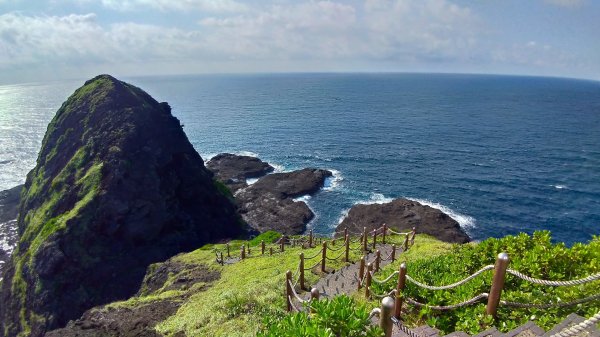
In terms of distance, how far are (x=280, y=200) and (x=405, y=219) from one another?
2002 cm

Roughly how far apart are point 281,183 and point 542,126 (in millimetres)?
84080

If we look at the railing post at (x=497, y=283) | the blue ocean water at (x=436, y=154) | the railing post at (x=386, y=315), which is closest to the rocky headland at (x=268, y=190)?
the blue ocean water at (x=436, y=154)

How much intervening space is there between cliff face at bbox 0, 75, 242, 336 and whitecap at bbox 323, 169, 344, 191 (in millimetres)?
19068

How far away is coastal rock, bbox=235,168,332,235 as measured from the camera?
52.9 meters

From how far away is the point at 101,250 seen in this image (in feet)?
118

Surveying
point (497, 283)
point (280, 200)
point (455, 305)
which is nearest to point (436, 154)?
point (280, 200)

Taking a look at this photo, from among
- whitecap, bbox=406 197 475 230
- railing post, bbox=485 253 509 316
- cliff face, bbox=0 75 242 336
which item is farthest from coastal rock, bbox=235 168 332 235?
railing post, bbox=485 253 509 316

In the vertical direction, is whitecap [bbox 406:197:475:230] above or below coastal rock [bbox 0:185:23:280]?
above

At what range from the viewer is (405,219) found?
1941 inches

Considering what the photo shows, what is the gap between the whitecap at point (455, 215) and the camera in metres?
49.1

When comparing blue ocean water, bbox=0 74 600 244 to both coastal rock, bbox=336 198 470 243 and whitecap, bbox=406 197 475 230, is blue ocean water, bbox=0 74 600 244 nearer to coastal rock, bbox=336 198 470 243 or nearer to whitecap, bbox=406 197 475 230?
whitecap, bbox=406 197 475 230

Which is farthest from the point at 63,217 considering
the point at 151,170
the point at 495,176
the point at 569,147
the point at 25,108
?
the point at 25,108

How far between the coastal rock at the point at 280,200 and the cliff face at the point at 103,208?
6076mm

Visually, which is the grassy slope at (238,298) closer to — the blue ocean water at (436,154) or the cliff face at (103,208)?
the cliff face at (103,208)
